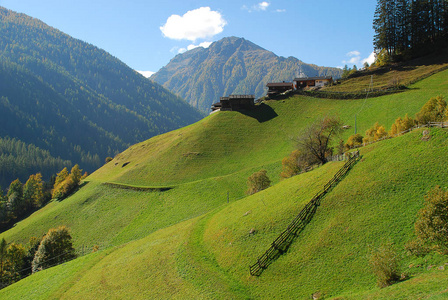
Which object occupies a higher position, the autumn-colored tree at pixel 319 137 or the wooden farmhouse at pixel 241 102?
the wooden farmhouse at pixel 241 102

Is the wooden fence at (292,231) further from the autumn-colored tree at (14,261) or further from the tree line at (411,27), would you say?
the tree line at (411,27)

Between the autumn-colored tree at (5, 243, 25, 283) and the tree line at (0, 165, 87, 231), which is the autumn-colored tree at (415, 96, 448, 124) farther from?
the tree line at (0, 165, 87, 231)

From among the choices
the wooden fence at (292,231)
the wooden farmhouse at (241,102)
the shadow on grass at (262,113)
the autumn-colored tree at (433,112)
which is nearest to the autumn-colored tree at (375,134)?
the autumn-colored tree at (433,112)

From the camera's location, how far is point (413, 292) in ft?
66.2

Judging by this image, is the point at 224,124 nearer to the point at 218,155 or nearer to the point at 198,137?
the point at 198,137

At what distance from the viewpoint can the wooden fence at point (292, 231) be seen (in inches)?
1355

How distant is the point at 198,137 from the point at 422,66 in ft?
294

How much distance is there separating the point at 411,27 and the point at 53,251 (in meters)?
150

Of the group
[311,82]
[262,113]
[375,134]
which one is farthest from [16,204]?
[375,134]

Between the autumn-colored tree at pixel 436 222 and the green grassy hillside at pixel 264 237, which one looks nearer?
the autumn-colored tree at pixel 436 222

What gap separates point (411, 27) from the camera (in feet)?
405

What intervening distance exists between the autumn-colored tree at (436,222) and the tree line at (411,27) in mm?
120988

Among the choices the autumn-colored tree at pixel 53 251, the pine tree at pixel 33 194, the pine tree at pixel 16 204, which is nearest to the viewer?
the autumn-colored tree at pixel 53 251

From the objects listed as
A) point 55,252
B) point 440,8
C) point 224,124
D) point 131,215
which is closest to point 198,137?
point 224,124
